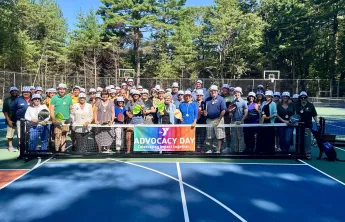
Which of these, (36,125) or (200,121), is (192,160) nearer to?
(200,121)

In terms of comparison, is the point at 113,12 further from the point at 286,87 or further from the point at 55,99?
the point at 55,99

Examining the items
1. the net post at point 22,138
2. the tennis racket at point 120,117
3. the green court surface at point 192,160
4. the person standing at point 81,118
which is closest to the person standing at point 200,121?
the green court surface at point 192,160

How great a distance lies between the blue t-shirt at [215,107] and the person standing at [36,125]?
4.42 m

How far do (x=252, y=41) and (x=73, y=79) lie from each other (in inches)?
897

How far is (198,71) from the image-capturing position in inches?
1698

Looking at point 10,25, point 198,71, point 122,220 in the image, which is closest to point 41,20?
point 10,25

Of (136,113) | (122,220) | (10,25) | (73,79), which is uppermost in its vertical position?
(10,25)

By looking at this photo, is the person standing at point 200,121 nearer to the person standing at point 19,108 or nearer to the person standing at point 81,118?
the person standing at point 81,118

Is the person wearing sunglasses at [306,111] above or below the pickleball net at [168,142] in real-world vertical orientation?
above

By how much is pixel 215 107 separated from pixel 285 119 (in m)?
2.15

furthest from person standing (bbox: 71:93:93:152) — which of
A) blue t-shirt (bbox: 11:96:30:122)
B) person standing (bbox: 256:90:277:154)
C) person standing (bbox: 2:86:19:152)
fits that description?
person standing (bbox: 256:90:277:154)

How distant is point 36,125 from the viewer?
27.8ft

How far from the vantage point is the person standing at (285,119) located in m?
8.87

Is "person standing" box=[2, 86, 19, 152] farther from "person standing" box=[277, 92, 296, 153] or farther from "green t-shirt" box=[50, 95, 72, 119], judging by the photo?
"person standing" box=[277, 92, 296, 153]
